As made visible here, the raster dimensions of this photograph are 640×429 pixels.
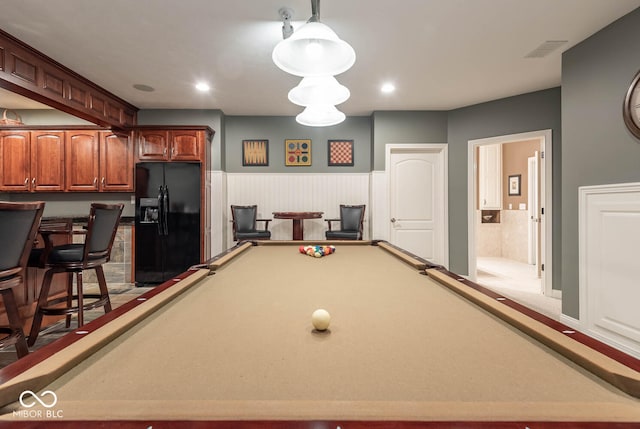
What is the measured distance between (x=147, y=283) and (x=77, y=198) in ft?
5.95

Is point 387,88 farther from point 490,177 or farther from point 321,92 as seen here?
point 490,177

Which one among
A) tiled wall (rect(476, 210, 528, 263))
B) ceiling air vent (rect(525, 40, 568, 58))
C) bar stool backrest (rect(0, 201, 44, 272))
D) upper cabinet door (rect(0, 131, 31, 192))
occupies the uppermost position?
ceiling air vent (rect(525, 40, 568, 58))

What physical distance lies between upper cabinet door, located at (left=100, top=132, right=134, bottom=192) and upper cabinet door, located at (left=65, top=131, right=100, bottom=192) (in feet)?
0.29

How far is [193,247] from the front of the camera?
4.60m

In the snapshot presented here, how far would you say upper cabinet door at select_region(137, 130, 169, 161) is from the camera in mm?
4645

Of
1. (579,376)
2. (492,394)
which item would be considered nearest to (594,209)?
(579,376)

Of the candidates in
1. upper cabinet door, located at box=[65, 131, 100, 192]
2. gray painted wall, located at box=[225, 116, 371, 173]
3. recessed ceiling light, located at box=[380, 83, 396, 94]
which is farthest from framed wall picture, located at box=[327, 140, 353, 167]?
upper cabinet door, located at box=[65, 131, 100, 192]

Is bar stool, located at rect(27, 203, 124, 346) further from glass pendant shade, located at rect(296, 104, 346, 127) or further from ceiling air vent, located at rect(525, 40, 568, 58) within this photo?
ceiling air vent, located at rect(525, 40, 568, 58)

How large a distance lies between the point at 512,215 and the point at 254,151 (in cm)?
537

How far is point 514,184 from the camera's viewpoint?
6582 mm

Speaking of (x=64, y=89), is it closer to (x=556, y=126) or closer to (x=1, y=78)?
(x=1, y=78)

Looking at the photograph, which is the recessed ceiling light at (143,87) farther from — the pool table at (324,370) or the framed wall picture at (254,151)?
the pool table at (324,370)

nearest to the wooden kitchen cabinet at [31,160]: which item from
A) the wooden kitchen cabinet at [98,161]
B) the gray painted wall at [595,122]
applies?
the wooden kitchen cabinet at [98,161]

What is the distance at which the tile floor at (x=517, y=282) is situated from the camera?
3.68 m
